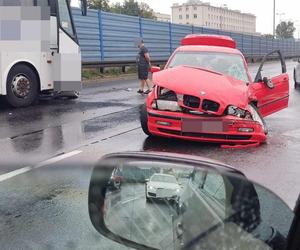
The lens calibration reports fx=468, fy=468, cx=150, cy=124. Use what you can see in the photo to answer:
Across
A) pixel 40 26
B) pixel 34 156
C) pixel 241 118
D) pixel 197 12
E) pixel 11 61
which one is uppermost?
pixel 197 12

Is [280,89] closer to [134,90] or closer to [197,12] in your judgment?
[134,90]

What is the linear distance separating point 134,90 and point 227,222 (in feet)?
47.8

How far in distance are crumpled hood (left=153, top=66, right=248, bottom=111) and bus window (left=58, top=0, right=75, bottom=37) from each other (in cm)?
532

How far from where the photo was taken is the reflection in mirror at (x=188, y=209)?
5.18 ft

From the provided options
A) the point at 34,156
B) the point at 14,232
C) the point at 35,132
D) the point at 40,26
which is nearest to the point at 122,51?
the point at 40,26

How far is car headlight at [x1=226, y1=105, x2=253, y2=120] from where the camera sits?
6574mm

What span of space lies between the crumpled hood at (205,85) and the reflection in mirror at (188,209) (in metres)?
4.91

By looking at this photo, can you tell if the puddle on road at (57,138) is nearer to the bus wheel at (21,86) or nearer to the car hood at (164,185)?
the bus wheel at (21,86)

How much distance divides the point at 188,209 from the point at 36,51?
32.8 ft

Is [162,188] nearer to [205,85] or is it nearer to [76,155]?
[76,155]

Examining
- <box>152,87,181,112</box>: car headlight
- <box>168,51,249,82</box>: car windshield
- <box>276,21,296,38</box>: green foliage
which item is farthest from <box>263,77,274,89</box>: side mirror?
<box>276,21,296,38</box>: green foliage

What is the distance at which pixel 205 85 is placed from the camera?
6.70 m

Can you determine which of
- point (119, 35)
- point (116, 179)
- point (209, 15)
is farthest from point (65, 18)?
point (209, 15)

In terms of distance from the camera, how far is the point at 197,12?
142750 millimetres
